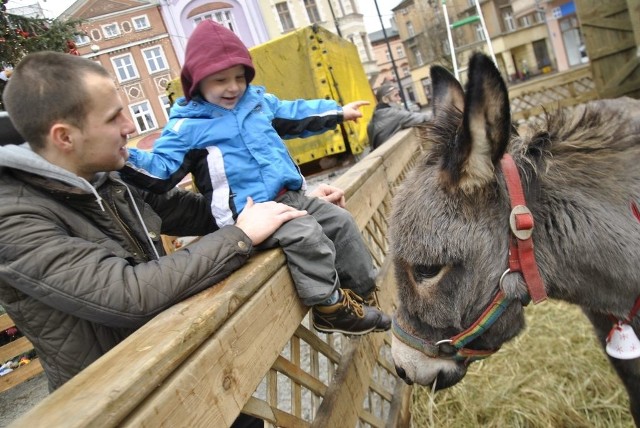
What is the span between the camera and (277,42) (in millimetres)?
7879

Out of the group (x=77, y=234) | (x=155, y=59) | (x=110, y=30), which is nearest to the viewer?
(x=77, y=234)

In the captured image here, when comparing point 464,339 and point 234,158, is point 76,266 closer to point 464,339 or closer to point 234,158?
point 234,158

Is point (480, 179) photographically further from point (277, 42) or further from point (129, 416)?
point (277, 42)

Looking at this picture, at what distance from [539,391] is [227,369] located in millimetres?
2438

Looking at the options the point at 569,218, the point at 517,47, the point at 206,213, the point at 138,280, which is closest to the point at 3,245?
the point at 138,280

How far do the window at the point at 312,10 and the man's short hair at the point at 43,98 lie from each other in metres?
37.4

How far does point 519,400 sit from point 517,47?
142 feet

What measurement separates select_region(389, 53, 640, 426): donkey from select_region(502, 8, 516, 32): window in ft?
146

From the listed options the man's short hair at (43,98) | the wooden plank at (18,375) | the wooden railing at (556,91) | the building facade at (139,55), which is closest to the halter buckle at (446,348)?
the man's short hair at (43,98)

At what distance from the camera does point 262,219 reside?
1560 mm

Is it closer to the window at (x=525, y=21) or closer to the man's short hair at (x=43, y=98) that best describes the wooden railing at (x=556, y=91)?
the man's short hair at (x=43, y=98)

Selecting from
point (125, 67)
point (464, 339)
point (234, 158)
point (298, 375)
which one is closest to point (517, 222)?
point (464, 339)

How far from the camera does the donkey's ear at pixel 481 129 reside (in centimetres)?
124

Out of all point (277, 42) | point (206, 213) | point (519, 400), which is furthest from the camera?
point (277, 42)
